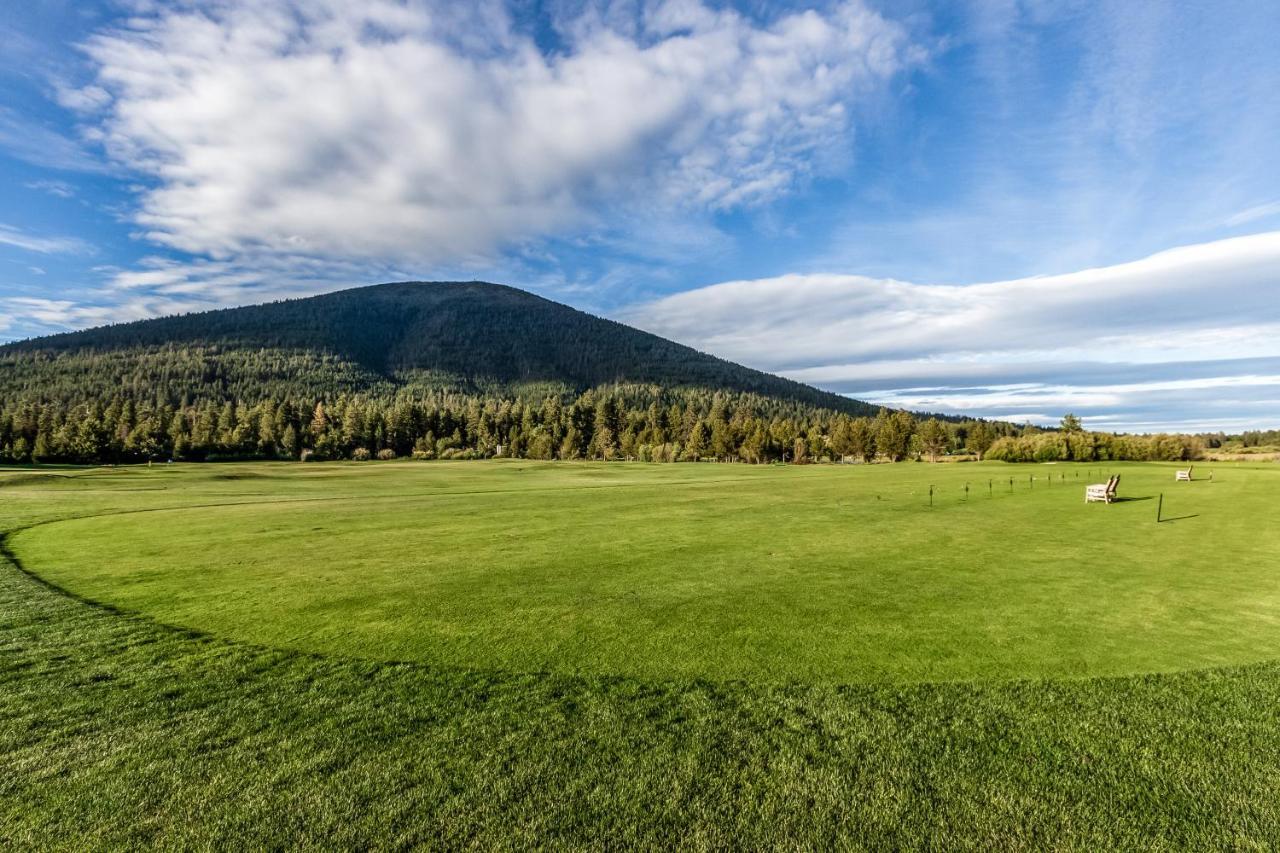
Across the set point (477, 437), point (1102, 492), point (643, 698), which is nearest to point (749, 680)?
point (643, 698)

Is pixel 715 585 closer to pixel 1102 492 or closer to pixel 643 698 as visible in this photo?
pixel 643 698

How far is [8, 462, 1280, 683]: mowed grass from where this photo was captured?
32.9ft

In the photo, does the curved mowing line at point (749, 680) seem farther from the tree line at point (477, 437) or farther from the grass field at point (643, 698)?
the tree line at point (477, 437)

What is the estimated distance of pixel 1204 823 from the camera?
5684 millimetres

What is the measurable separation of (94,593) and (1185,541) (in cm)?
3475

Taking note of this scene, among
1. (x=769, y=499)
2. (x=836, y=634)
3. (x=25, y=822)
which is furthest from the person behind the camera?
(x=769, y=499)

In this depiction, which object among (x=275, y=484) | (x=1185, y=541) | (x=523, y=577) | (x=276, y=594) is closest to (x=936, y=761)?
(x=523, y=577)

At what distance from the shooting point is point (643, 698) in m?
8.28

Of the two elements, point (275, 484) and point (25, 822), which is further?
point (275, 484)

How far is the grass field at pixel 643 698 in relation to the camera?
19.0ft

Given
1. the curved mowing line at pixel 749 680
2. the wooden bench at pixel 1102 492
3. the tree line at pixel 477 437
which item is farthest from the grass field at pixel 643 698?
the tree line at pixel 477 437

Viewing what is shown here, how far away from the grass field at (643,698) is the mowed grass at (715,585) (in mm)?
116

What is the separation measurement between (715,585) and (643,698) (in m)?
6.93

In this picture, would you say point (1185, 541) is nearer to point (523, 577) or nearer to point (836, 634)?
point (836, 634)
